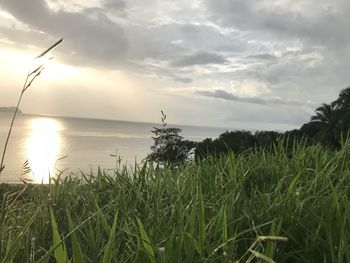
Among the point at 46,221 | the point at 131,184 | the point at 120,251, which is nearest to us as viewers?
the point at 120,251

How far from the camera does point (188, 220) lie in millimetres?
2805

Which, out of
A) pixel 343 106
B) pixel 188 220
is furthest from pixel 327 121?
pixel 188 220

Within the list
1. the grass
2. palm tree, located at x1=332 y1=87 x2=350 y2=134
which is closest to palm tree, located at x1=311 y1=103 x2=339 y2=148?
palm tree, located at x1=332 y1=87 x2=350 y2=134

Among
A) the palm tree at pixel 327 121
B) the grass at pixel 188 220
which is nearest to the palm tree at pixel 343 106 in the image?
the palm tree at pixel 327 121

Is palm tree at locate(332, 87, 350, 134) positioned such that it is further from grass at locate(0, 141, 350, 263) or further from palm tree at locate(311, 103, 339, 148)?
grass at locate(0, 141, 350, 263)

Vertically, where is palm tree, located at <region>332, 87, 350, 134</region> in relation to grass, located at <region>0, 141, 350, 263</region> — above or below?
above

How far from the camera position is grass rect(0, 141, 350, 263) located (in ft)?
8.05

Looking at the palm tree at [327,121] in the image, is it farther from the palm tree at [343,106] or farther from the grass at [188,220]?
the grass at [188,220]

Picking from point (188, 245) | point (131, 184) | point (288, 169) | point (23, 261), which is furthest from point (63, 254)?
point (288, 169)

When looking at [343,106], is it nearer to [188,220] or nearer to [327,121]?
[327,121]

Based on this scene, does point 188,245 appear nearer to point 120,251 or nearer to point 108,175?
point 120,251

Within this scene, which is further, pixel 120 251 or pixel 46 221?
pixel 46 221

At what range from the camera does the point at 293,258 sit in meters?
3.02

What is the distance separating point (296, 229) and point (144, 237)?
1264 millimetres
